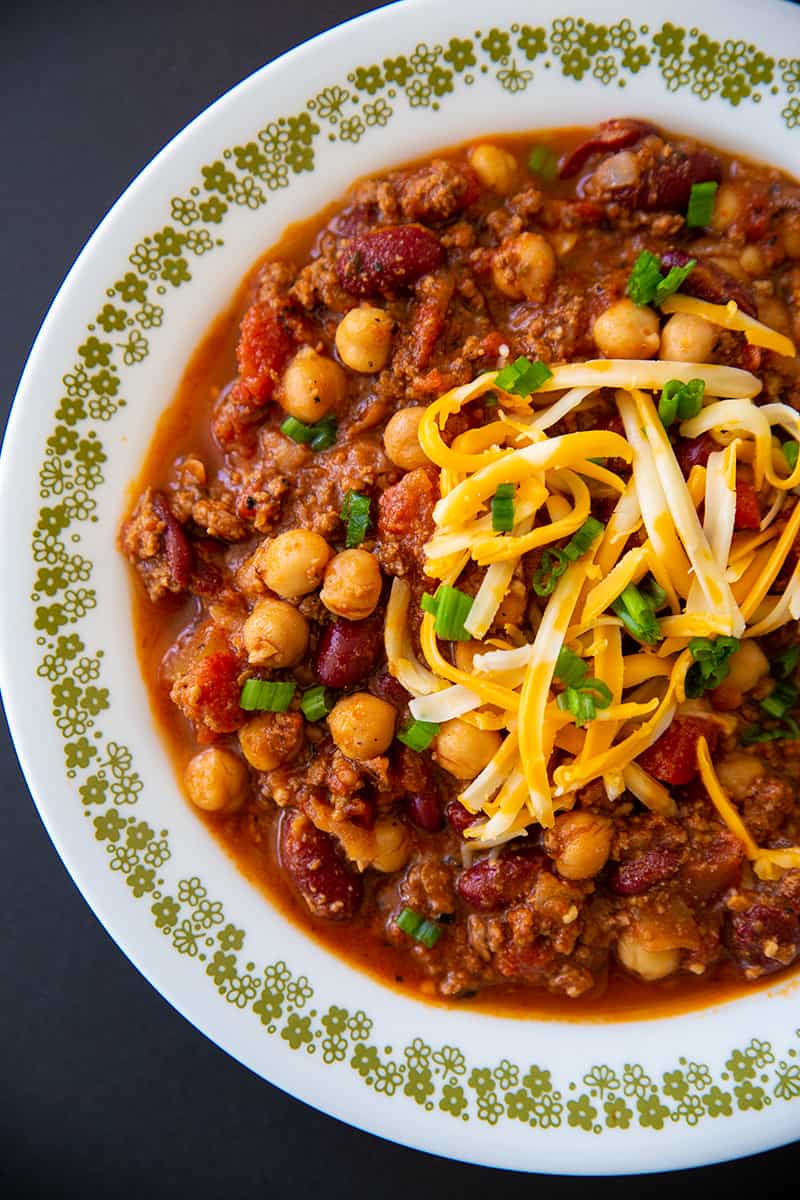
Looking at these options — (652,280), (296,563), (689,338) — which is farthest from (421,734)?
(652,280)

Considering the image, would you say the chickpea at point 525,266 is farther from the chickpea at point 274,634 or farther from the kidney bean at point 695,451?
the chickpea at point 274,634

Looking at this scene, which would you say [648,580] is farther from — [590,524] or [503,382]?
[503,382]

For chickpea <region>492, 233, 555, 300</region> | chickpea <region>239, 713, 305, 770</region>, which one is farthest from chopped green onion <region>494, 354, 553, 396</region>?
chickpea <region>239, 713, 305, 770</region>

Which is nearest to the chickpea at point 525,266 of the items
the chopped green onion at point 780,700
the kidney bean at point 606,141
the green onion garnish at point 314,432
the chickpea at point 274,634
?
the kidney bean at point 606,141

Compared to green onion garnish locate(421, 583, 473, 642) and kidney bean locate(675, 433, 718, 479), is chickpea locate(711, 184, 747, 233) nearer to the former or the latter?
kidney bean locate(675, 433, 718, 479)

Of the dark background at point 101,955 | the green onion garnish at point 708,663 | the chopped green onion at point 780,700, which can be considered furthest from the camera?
the dark background at point 101,955

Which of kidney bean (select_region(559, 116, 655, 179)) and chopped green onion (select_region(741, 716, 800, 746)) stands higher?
kidney bean (select_region(559, 116, 655, 179))
